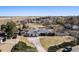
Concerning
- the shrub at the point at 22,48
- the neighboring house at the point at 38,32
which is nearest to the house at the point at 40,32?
the neighboring house at the point at 38,32

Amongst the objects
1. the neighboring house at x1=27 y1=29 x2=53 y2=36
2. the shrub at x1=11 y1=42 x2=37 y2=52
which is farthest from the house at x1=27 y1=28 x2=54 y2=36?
the shrub at x1=11 y1=42 x2=37 y2=52

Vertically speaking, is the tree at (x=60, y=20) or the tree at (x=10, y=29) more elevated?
the tree at (x=60, y=20)

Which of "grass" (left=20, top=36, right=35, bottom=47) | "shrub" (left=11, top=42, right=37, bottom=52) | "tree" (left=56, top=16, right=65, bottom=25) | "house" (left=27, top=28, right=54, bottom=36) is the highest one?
"tree" (left=56, top=16, right=65, bottom=25)

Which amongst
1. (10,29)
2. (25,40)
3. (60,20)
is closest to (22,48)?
(25,40)

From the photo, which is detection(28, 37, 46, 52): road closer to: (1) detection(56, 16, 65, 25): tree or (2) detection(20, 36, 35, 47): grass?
(2) detection(20, 36, 35, 47): grass

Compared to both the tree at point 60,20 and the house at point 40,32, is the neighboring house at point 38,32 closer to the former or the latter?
the house at point 40,32
